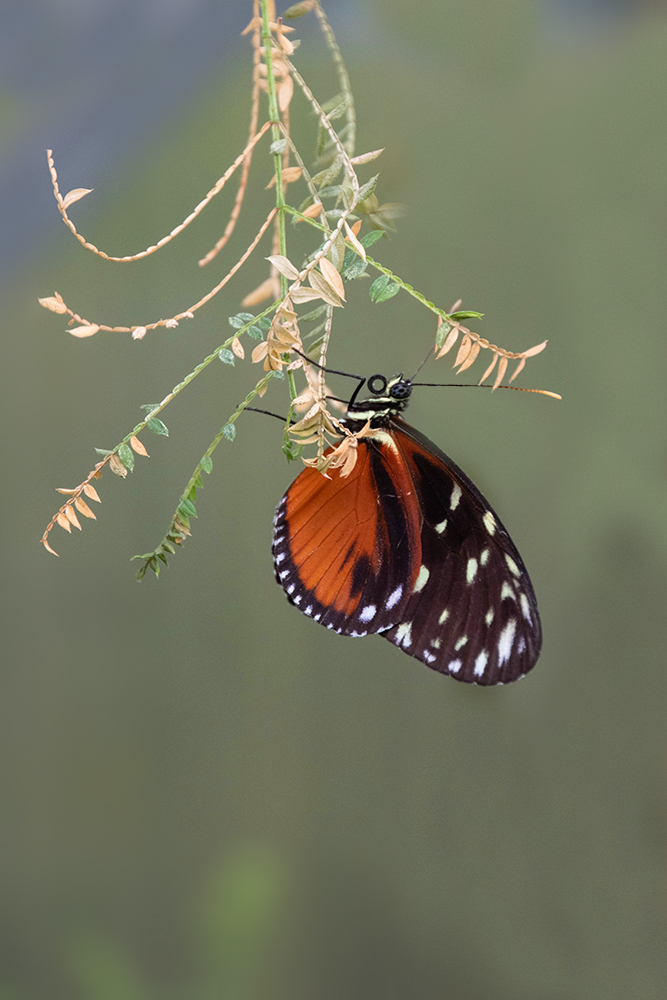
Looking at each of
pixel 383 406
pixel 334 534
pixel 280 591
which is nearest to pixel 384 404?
pixel 383 406

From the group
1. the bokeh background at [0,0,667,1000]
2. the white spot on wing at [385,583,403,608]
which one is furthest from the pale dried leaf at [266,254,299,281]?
the bokeh background at [0,0,667,1000]

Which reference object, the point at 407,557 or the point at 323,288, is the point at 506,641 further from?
the point at 323,288

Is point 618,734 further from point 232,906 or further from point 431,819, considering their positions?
point 232,906

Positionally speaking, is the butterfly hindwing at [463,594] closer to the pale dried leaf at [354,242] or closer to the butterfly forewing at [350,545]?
the butterfly forewing at [350,545]

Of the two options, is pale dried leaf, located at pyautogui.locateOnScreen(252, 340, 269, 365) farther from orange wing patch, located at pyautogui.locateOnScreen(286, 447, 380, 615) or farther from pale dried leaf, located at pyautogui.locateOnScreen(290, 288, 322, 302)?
orange wing patch, located at pyautogui.locateOnScreen(286, 447, 380, 615)

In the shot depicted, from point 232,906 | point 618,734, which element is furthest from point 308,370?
point 232,906

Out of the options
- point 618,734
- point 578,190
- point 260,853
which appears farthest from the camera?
point 260,853
